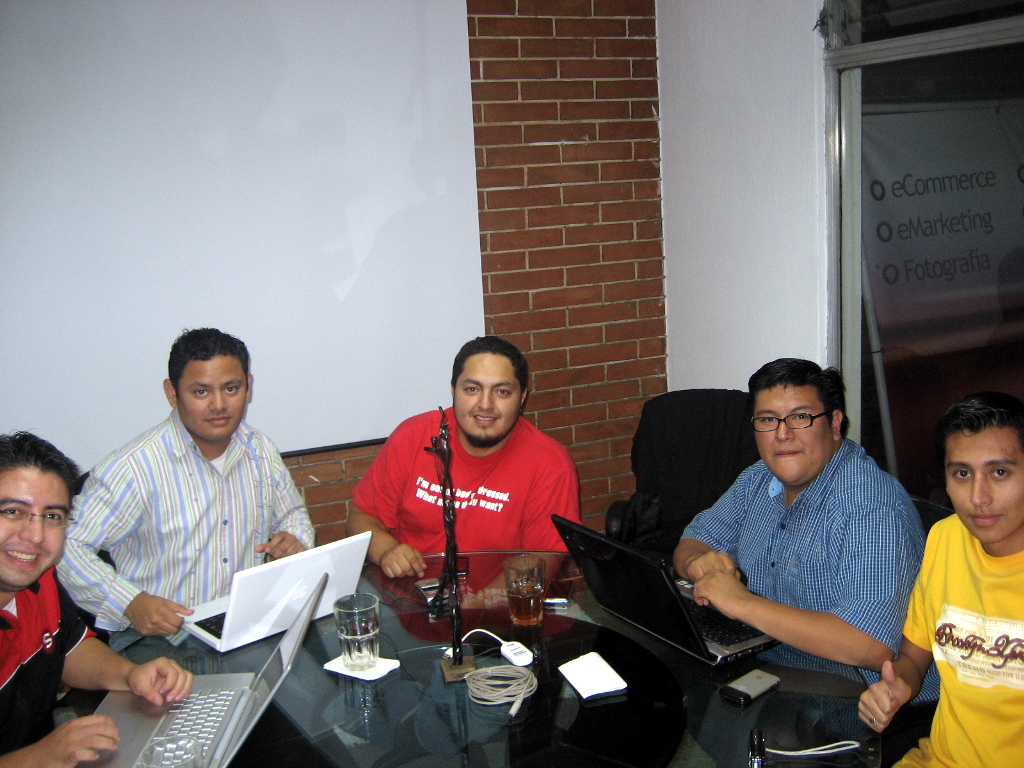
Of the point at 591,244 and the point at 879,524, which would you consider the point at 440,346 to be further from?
the point at 879,524

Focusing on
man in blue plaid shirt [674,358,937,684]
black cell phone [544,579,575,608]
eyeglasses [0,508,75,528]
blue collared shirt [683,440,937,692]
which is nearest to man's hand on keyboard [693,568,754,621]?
man in blue plaid shirt [674,358,937,684]

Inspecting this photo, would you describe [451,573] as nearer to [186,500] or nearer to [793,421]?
[793,421]

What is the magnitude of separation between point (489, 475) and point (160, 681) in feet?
3.81

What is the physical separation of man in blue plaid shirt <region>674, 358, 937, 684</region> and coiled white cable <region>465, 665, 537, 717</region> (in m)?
0.46

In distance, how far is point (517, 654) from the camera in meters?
1.84

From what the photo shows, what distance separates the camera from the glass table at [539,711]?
1533 mm

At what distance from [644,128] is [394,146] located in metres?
1.14

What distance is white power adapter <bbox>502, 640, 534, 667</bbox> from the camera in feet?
5.97

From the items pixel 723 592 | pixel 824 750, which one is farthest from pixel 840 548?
pixel 824 750

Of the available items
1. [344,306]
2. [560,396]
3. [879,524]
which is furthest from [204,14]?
[879,524]

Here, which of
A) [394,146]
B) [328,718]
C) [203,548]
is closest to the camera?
[328,718]

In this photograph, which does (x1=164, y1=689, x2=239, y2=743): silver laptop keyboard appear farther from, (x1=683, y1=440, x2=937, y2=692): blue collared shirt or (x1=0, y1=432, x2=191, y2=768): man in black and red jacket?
(x1=683, y1=440, x2=937, y2=692): blue collared shirt

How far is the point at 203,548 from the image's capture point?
2557 millimetres

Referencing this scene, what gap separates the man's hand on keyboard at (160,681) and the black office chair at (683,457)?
1644 mm
